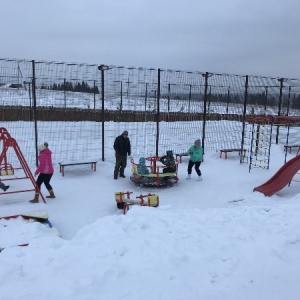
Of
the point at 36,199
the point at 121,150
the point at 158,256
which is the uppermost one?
the point at 121,150

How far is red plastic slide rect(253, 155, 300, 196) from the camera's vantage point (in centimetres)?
955

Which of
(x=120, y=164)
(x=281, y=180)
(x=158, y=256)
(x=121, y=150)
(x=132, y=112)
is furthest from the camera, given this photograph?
(x=132, y=112)

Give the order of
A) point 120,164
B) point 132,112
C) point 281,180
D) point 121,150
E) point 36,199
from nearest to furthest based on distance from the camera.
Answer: point 36,199, point 281,180, point 121,150, point 120,164, point 132,112

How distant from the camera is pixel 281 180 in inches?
383

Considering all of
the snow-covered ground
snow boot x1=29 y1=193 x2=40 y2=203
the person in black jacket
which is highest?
the person in black jacket

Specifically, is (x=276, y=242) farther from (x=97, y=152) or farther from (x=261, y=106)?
(x=261, y=106)

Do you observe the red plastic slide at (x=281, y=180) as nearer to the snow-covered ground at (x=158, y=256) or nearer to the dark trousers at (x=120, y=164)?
the snow-covered ground at (x=158, y=256)

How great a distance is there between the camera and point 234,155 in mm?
14828

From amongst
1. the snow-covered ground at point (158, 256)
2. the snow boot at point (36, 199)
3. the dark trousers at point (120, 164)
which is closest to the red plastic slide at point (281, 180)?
the snow-covered ground at point (158, 256)

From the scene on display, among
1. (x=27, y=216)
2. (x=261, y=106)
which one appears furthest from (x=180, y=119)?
(x=27, y=216)

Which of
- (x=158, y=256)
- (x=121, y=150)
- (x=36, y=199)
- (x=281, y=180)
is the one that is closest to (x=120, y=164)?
(x=121, y=150)

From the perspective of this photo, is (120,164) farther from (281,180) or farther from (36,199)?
(281,180)

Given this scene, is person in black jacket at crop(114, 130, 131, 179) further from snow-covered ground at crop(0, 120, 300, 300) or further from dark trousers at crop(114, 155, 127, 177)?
snow-covered ground at crop(0, 120, 300, 300)

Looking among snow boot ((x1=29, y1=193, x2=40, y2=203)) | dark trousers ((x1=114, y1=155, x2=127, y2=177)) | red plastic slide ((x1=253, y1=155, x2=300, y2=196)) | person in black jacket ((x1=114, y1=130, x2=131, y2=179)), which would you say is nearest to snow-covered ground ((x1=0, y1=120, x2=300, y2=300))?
snow boot ((x1=29, y1=193, x2=40, y2=203))
